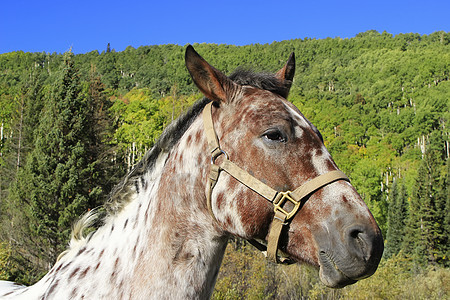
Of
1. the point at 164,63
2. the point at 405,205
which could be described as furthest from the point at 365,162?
the point at 164,63

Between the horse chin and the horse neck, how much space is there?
0.61m

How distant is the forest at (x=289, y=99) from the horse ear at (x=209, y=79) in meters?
0.36

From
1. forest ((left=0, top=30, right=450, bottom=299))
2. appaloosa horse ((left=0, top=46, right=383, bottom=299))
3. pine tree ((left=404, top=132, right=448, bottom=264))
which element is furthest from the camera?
pine tree ((left=404, top=132, right=448, bottom=264))

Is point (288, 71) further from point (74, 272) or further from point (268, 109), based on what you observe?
point (74, 272)

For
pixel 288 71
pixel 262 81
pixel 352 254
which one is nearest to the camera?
pixel 352 254

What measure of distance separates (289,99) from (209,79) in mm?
33047

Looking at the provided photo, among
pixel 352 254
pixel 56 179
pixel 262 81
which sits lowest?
pixel 56 179

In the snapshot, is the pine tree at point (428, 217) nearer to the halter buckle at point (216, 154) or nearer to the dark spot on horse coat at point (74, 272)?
the halter buckle at point (216, 154)

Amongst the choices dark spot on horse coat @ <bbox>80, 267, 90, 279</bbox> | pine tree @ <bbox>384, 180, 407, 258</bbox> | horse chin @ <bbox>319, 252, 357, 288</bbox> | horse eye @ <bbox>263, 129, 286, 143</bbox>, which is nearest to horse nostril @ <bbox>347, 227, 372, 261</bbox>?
horse chin @ <bbox>319, 252, 357, 288</bbox>

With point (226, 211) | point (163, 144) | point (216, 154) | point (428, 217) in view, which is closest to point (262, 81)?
point (216, 154)

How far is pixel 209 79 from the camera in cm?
230

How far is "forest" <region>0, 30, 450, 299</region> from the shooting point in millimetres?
13719

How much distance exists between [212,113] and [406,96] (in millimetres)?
128812

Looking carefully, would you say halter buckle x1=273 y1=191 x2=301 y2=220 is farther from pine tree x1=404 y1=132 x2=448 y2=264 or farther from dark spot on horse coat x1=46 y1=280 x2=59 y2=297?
pine tree x1=404 y1=132 x2=448 y2=264
